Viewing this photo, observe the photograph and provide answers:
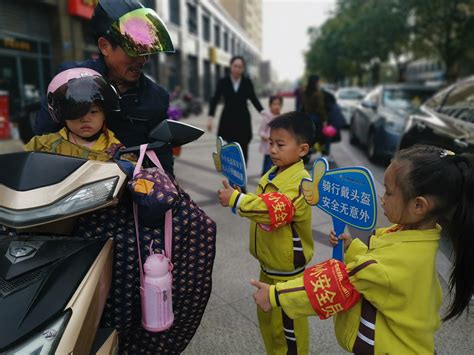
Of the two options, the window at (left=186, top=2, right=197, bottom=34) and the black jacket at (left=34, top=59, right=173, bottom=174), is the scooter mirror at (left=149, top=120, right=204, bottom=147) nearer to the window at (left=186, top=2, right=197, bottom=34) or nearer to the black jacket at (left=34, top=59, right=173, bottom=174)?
the black jacket at (left=34, top=59, right=173, bottom=174)

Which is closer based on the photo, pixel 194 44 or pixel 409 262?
pixel 409 262

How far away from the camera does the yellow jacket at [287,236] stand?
178cm

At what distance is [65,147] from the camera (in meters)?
1.56

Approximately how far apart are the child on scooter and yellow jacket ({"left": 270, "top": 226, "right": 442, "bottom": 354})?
86 centimetres

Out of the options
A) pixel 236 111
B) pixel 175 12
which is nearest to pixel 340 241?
pixel 236 111

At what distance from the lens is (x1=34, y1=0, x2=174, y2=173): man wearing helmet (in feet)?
5.27

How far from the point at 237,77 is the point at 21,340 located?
186 inches

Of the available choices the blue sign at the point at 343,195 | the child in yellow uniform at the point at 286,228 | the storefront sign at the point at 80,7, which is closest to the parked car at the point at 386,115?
the child in yellow uniform at the point at 286,228

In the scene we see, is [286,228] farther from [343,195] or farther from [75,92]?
[75,92]

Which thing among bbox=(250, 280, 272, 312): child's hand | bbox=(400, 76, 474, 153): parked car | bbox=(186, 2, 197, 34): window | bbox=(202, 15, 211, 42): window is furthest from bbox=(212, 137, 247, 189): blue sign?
bbox=(202, 15, 211, 42): window

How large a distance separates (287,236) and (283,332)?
46 cm

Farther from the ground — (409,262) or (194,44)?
(194,44)

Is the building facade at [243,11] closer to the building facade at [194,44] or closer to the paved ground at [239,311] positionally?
the building facade at [194,44]

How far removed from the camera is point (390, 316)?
4.15ft
